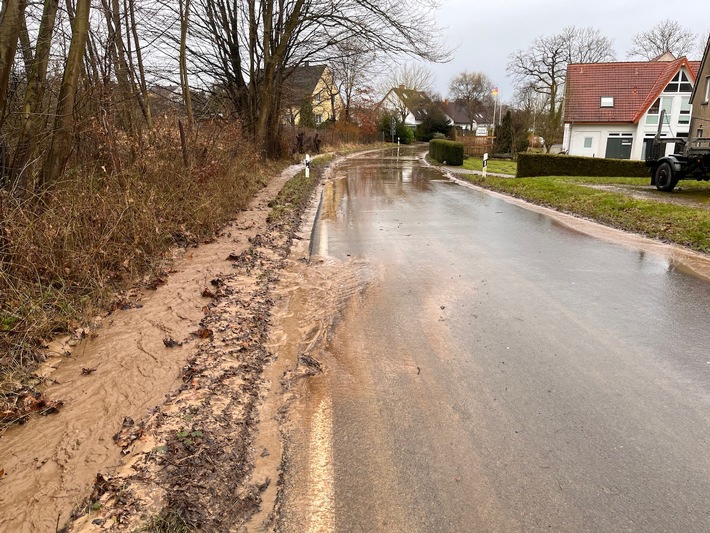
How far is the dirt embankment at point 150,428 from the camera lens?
254 centimetres

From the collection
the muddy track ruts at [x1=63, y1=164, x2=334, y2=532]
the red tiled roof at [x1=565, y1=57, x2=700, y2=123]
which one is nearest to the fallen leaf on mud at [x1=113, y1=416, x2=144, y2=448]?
the muddy track ruts at [x1=63, y1=164, x2=334, y2=532]

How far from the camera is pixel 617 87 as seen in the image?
125ft

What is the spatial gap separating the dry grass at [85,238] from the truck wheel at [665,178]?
14021mm

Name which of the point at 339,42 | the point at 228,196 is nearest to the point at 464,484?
the point at 228,196

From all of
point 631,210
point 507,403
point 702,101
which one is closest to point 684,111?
point 702,101

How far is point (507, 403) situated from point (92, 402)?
2.95m

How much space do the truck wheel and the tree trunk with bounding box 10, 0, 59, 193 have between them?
16703mm

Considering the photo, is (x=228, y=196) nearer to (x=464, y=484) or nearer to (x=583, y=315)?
(x=583, y=315)

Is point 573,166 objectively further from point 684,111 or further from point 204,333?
point 204,333

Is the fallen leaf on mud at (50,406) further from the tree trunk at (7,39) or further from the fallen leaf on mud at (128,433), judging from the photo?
the tree trunk at (7,39)

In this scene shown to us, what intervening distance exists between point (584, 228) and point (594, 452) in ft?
27.3

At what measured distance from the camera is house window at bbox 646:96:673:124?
1433 inches

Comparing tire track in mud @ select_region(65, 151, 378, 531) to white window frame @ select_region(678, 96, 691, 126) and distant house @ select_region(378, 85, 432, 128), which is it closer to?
white window frame @ select_region(678, 96, 691, 126)

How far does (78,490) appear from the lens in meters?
2.66
